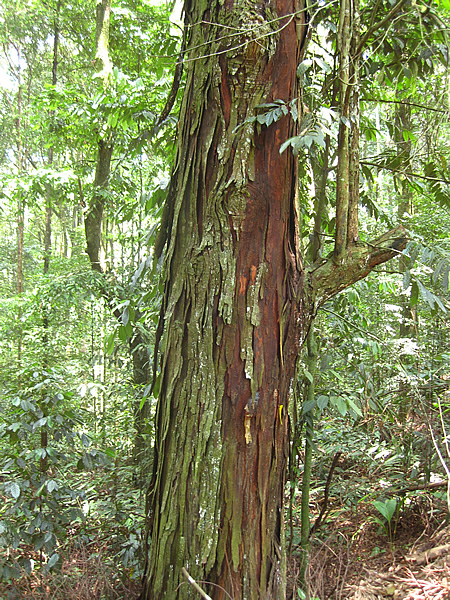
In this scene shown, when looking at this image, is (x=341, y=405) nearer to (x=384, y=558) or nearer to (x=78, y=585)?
(x=384, y=558)

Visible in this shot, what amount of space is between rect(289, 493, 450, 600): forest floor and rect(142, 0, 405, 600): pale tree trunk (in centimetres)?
44

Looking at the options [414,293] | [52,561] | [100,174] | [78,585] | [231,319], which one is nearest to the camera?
[231,319]

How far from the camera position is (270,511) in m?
1.37

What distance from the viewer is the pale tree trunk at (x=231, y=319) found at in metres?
1.33

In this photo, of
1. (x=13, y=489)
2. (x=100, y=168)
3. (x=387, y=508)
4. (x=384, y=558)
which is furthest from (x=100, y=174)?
(x=384, y=558)

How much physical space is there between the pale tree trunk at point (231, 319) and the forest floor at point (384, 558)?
0.44 meters

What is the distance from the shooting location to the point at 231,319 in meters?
1.39

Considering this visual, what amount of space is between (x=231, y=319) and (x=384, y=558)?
1.42 metres

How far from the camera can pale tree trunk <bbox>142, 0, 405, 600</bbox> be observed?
1.33 metres

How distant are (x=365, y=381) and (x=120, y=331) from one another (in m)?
1.26

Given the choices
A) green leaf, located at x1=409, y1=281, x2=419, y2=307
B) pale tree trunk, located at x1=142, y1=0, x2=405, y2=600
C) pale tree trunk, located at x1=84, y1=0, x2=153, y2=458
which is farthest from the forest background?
pale tree trunk, located at x1=84, y1=0, x2=153, y2=458

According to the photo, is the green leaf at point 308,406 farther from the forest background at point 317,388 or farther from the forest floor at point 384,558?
the forest floor at point 384,558

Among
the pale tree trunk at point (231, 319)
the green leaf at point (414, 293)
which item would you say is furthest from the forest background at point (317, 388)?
the pale tree trunk at point (231, 319)

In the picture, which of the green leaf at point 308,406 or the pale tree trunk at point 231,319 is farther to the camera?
the green leaf at point 308,406
